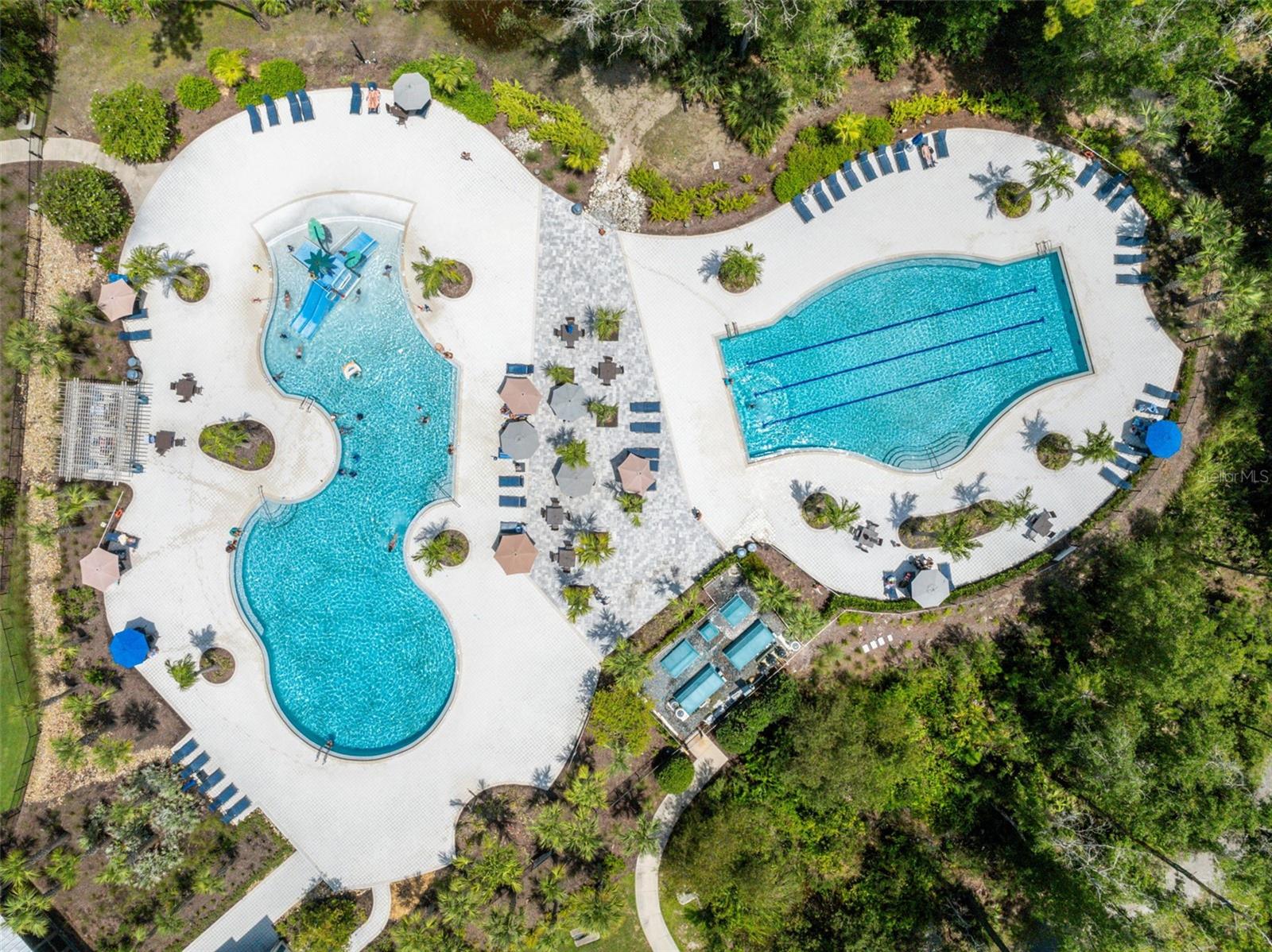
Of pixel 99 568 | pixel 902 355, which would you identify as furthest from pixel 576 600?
pixel 99 568

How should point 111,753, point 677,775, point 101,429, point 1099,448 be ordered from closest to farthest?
point 111,753 < point 1099,448 < point 677,775 < point 101,429

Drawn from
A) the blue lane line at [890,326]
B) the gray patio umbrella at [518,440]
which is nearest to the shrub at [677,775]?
the gray patio umbrella at [518,440]

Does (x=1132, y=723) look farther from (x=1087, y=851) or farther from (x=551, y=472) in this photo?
(x=551, y=472)

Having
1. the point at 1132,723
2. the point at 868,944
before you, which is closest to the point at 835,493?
the point at 1132,723

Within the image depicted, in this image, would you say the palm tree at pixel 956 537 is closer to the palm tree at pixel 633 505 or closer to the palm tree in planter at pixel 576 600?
the palm tree at pixel 633 505

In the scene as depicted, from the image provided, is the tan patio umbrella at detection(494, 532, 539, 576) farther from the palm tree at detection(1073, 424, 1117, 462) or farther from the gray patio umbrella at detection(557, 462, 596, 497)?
the palm tree at detection(1073, 424, 1117, 462)

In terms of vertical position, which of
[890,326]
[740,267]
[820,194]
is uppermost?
[820,194]

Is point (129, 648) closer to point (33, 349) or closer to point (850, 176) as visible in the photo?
point (33, 349)
